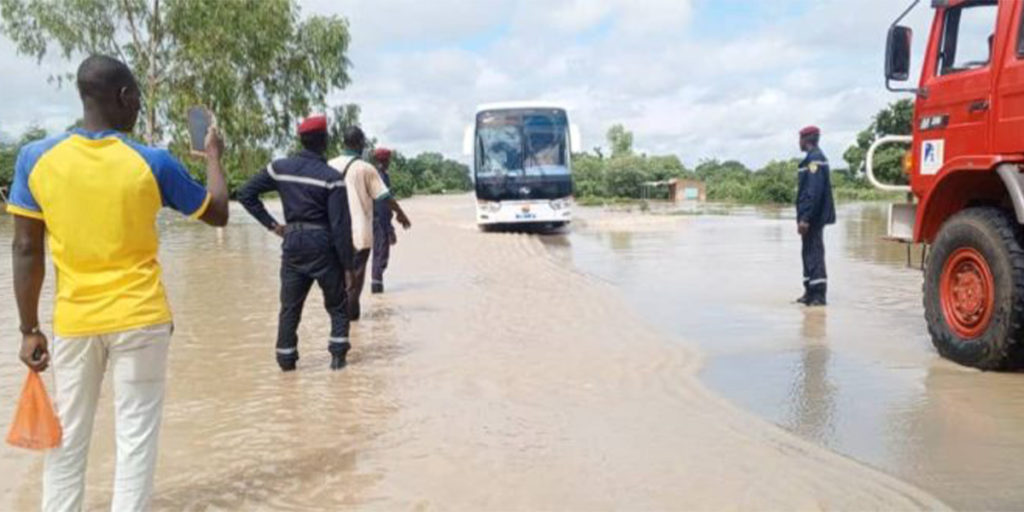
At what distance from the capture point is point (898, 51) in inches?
273

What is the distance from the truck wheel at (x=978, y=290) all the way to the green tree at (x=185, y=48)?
2340 centimetres

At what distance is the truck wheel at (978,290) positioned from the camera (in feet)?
19.9

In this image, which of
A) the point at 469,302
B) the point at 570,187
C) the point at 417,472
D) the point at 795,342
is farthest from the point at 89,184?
the point at 570,187

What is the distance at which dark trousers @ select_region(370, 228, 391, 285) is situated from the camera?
10.6 m

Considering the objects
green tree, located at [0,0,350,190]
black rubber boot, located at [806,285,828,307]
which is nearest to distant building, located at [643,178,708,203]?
green tree, located at [0,0,350,190]

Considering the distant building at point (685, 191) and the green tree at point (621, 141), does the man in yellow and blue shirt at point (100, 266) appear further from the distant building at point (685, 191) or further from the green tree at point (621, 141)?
the green tree at point (621, 141)

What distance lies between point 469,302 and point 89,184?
7.27 metres

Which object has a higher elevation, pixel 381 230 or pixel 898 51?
pixel 898 51

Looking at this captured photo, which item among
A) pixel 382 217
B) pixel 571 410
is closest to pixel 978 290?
pixel 571 410

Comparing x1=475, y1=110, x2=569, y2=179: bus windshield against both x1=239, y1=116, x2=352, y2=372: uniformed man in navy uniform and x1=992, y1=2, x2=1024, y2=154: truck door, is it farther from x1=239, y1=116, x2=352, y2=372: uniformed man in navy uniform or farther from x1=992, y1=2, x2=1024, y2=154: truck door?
x1=992, y1=2, x2=1024, y2=154: truck door

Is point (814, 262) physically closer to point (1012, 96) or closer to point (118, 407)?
point (1012, 96)

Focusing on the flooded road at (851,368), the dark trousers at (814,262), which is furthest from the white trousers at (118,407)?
the dark trousers at (814,262)

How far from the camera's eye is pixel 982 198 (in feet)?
22.4

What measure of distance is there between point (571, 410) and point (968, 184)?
12.8 feet
